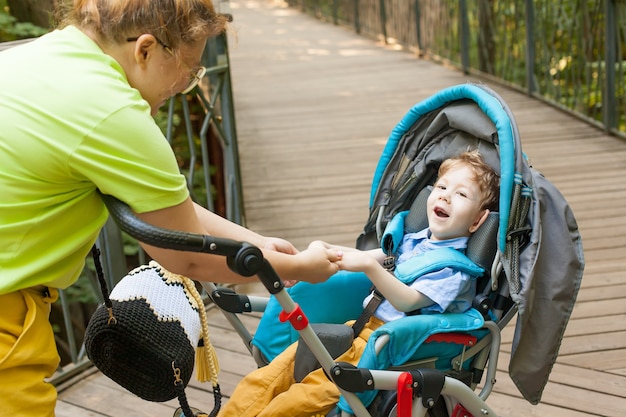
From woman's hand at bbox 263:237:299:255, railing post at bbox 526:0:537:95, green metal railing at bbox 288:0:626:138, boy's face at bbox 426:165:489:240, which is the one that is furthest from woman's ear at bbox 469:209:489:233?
railing post at bbox 526:0:537:95

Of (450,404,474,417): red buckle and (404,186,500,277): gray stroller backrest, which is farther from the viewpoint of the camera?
(404,186,500,277): gray stroller backrest

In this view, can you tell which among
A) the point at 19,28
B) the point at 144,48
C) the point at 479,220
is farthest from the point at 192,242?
the point at 19,28

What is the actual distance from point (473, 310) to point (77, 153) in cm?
125

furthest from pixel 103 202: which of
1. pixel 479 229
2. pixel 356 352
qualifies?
pixel 479 229

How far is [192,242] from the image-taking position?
148cm

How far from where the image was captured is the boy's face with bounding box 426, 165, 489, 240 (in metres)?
2.38

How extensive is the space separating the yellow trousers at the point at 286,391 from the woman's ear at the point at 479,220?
0.39 meters

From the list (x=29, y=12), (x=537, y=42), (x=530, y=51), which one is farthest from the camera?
(x=537, y=42)

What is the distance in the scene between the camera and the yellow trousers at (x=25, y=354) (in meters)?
1.58

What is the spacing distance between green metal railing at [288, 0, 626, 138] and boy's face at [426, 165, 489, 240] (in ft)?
13.0

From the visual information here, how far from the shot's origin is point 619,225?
4.43m

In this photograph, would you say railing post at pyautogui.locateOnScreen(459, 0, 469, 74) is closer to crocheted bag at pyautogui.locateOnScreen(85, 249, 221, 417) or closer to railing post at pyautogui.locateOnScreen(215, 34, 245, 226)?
railing post at pyautogui.locateOnScreen(215, 34, 245, 226)

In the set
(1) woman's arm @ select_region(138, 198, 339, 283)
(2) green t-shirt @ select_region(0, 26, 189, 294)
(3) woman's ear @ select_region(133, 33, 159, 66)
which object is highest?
(3) woman's ear @ select_region(133, 33, 159, 66)

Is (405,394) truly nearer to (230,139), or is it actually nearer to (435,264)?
(435,264)
